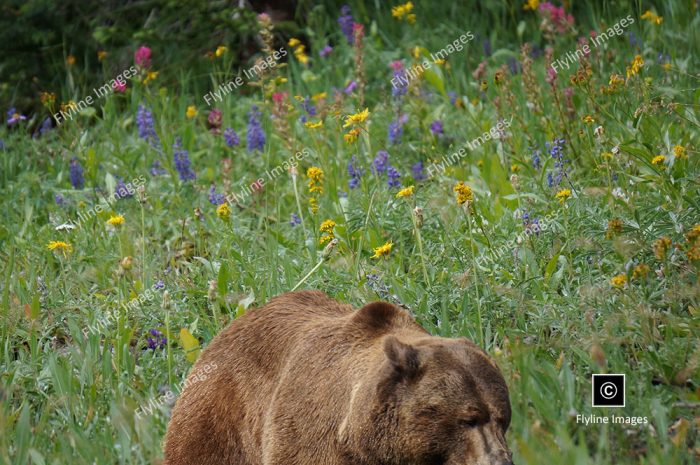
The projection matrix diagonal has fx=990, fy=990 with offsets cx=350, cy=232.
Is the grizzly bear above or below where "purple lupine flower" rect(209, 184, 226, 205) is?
above

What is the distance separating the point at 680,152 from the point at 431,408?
2.45 metres

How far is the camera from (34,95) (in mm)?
8875

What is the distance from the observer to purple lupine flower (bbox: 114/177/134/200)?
624 cm

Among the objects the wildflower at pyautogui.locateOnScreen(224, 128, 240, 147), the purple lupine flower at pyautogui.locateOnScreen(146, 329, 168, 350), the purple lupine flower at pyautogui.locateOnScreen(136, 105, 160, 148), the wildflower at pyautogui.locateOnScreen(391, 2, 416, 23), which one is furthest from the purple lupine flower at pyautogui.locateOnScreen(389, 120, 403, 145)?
the purple lupine flower at pyautogui.locateOnScreen(146, 329, 168, 350)

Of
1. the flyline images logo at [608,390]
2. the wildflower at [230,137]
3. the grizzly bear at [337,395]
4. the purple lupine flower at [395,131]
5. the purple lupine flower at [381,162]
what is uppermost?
the grizzly bear at [337,395]

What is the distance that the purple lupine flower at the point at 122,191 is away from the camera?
6.24 metres

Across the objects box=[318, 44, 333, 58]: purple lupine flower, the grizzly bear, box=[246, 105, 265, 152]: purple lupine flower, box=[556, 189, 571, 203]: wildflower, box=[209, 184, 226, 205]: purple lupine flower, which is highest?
the grizzly bear

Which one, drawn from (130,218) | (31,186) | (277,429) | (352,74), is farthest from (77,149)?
(277,429)

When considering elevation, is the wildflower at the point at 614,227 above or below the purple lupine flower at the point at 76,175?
above

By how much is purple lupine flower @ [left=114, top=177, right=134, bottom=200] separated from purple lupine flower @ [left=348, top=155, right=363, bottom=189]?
1409 mm

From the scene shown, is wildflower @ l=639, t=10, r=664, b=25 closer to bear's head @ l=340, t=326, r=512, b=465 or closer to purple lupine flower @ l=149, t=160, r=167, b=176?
purple lupine flower @ l=149, t=160, r=167, b=176

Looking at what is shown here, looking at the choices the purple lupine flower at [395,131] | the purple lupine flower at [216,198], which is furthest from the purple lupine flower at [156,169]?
the purple lupine flower at [395,131]

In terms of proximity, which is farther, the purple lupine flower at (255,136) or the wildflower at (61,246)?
the purple lupine flower at (255,136)

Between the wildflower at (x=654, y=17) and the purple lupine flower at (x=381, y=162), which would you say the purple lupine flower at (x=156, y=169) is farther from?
the wildflower at (x=654, y=17)
